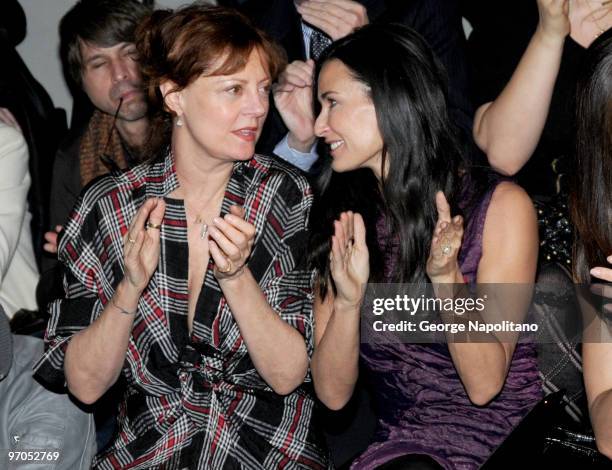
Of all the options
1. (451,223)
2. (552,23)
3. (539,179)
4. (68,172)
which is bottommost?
(68,172)

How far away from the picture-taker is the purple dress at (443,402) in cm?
225

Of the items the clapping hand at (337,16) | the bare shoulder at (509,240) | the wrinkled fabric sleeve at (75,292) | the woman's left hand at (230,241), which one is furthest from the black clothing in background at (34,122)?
the bare shoulder at (509,240)

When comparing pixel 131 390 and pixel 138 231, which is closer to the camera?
pixel 138 231

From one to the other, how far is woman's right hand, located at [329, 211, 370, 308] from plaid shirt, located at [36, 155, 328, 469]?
0.62 feet

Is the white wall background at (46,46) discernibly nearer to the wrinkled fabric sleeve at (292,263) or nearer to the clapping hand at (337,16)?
the clapping hand at (337,16)

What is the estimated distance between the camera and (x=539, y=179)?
264 centimetres

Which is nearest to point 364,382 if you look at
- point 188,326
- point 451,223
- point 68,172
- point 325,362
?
point 325,362

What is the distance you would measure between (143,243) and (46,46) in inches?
84.2

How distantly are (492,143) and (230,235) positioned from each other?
0.82 meters

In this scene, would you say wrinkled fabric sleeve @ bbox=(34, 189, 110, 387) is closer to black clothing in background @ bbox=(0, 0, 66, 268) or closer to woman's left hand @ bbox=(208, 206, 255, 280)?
woman's left hand @ bbox=(208, 206, 255, 280)

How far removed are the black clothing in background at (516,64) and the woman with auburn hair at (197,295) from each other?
2.20 ft

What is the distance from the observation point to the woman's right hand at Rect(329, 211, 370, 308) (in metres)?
2.10

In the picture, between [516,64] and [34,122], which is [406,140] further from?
[34,122]

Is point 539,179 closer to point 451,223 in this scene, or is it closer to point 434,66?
point 434,66
